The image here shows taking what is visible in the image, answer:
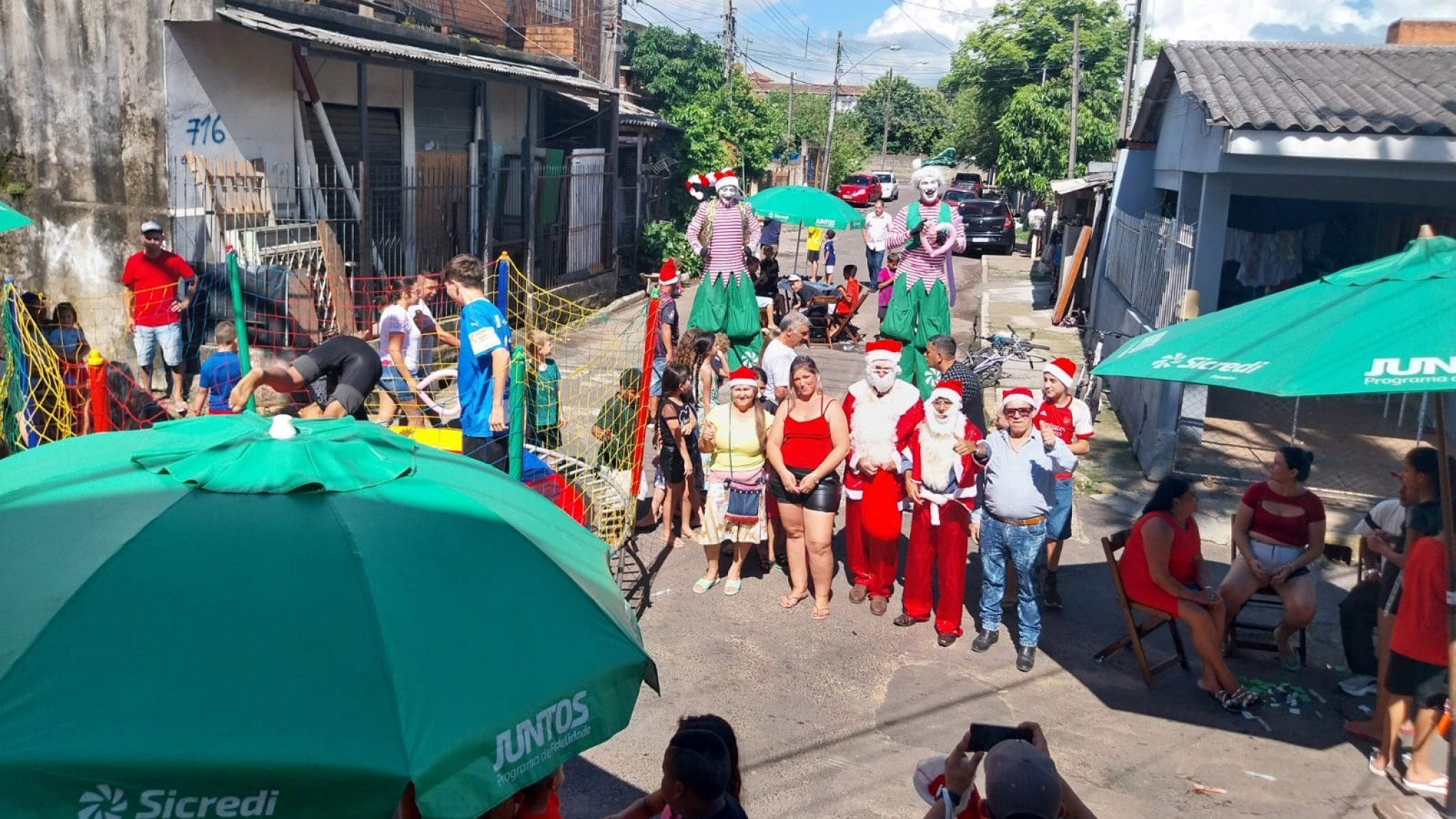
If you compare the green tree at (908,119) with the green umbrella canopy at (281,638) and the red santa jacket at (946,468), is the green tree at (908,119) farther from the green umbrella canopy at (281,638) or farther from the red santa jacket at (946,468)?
the green umbrella canopy at (281,638)

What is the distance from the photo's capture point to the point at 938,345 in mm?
9047

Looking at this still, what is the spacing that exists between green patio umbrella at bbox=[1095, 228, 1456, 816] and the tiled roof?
18.6 ft

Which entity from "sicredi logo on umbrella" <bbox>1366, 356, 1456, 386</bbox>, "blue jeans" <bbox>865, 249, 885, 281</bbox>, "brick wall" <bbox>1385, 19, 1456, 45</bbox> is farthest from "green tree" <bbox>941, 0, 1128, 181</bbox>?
"sicredi logo on umbrella" <bbox>1366, 356, 1456, 386</bbox>

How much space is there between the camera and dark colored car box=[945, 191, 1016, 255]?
31562mm

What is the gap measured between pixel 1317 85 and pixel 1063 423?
619cm

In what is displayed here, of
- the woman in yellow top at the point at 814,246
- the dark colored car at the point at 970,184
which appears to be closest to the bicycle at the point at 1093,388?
the woman in yellow top at the point at 814,246

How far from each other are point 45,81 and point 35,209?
1280 millimetres

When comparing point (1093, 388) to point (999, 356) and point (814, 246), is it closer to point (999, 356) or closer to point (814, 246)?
point (999, 356)

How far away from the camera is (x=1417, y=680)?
576 centimetres

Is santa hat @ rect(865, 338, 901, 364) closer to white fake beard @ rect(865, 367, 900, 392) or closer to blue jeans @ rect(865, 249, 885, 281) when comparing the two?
white fake beard @ rect(865, 367, 900, 392)

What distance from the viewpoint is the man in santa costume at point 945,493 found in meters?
7.38

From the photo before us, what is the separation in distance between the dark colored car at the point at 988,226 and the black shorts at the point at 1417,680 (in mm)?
26055

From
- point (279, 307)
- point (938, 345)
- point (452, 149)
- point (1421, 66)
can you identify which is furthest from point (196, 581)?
point (452, 149)

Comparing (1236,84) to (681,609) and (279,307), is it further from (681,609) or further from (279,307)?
(279,307)
